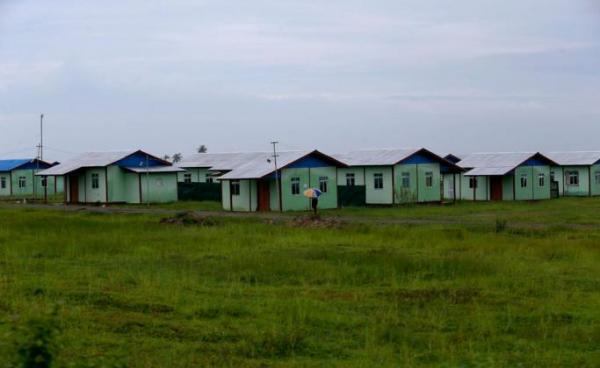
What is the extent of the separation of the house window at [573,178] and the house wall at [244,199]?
987 inches

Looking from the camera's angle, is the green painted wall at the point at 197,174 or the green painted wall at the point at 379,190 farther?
the green painted wall at the point at 197,174

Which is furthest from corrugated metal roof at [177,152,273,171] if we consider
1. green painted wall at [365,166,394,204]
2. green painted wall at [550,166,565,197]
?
green painted wall at [550,166,565,197]

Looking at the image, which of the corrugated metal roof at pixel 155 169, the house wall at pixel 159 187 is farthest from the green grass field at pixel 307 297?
the house wall at pixel 159 187

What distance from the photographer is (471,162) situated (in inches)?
2215

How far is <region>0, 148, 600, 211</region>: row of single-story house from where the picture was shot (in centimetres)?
4422

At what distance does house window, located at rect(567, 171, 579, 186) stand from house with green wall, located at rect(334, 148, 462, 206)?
13.0m

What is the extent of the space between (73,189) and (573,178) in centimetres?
3177

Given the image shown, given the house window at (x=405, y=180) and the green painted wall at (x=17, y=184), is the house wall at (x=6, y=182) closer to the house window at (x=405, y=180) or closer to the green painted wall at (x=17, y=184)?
the green painted wall at (x=17, y=184)

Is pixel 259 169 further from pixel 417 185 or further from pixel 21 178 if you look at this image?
pixel 21 178

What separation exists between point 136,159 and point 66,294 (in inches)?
1480

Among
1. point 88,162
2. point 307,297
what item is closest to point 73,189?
point 88,162

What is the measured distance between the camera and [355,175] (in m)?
49.2

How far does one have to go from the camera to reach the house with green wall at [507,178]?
52.2 metres

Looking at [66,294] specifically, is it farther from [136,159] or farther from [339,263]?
[136,159]
